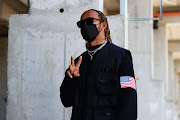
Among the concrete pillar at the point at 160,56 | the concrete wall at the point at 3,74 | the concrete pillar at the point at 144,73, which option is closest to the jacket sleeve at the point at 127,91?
the concrete wall at the point at 3,74

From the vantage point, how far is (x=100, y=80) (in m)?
3.09

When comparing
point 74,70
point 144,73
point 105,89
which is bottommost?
point 144,73

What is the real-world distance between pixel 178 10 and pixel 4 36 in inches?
438

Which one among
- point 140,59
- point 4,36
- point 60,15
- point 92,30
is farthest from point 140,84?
point 92,30

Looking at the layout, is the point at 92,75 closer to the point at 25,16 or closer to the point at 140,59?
the point at 25,16

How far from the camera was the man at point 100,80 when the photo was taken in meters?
2.95

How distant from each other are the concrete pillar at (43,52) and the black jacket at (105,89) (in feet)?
5.66

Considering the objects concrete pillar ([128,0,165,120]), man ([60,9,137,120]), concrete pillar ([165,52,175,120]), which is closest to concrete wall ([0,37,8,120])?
concrete pillar ([128,0,165,120])

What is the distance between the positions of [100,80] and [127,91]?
29 cm

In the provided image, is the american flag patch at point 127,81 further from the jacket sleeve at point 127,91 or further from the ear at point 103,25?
the ear at point 103,25

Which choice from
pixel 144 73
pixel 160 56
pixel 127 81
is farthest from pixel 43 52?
pixel 160 56

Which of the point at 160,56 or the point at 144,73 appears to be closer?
the point at 144,73

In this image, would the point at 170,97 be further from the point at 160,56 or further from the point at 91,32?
the point at 91,32

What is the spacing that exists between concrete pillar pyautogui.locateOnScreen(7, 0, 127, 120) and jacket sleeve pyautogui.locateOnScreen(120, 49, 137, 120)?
1.83 m
